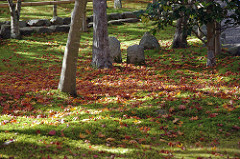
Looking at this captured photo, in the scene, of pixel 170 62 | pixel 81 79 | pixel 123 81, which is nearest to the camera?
pixel 123 81

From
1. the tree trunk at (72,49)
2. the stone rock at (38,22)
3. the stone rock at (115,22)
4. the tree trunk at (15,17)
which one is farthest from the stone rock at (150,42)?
the stone rock at (38,22)

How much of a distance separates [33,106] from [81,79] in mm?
4076

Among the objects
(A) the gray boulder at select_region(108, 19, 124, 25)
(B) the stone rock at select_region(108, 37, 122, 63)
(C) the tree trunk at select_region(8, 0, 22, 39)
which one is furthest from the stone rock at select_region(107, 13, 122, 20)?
(B) the stone rock at select_region(108, 37, 122, 63)

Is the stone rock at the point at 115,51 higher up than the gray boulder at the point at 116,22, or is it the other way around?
the gray boulder at the point at 116,22

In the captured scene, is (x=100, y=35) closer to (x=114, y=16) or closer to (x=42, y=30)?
(x=42, y=30)

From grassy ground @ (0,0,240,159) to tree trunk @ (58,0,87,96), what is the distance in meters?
0.33

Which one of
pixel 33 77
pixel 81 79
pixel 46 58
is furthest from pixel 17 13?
pixel 81 79

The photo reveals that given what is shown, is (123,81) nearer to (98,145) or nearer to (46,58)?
(98,145)

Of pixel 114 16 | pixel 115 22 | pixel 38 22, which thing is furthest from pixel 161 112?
pixel 114 16

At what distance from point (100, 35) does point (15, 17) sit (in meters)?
9.55

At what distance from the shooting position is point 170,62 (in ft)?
43.4

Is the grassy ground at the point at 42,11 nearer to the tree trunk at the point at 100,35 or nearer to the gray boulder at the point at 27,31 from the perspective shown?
the gray boulder at the point at 27,31

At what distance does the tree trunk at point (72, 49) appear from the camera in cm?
724

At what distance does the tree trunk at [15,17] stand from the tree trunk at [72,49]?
13.2 metres
